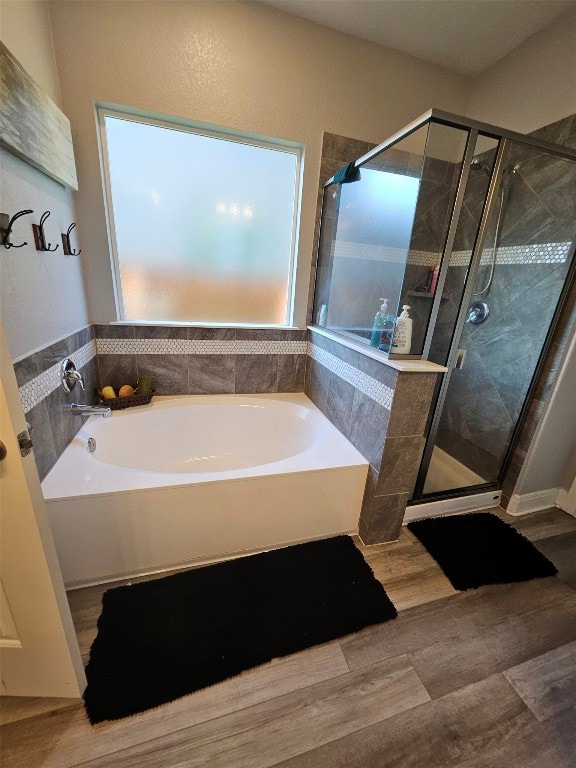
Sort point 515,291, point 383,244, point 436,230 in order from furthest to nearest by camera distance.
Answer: point 515,291
point 383,244
point 436,230

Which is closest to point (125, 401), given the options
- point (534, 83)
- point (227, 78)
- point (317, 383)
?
point (317, 383)

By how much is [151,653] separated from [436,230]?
82.4 inches

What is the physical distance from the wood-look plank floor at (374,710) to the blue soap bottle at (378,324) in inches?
49.1

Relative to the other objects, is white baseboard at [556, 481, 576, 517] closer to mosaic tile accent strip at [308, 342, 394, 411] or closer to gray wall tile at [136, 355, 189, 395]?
mosaic tile accent strip at [308, 342, 394, 411]

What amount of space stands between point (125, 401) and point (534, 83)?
304 cm

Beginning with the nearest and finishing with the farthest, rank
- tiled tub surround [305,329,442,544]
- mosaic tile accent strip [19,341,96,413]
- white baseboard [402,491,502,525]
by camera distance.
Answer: mosaic tile accent strip [19,341,96,413] < tiled tub surround [305,329,442,544] < white baseboard [402,491,502,525]

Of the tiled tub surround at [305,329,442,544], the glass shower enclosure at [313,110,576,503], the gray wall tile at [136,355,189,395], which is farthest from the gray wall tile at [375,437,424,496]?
the gray wall tile at [136,355,189,395]

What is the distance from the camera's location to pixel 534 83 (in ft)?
5.63

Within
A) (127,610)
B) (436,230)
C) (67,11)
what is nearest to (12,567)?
(127,610)

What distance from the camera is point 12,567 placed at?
791 mm

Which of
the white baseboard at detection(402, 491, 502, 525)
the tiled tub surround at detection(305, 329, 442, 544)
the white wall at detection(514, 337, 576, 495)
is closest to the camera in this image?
the tiled tub surround at detection(305, 329, 442, 544)

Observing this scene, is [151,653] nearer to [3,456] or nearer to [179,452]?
[3,456]

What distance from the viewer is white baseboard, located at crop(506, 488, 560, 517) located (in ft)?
6.35

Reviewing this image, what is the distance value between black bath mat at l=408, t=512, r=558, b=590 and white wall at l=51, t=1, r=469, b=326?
2.12 m
